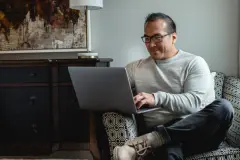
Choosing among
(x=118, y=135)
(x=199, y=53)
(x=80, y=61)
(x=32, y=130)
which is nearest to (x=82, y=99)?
(x=118, y=135)

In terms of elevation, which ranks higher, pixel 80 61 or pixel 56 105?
pixel 80 61

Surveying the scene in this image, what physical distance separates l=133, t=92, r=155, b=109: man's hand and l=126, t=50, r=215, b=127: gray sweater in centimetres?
3

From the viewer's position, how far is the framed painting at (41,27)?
10.1 feet

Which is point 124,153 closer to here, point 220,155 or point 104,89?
point 104,89

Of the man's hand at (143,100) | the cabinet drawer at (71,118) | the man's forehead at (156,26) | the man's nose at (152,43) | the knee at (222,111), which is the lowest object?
the cabinet drawer at (71,118)

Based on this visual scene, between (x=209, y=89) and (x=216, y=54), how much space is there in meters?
0.96

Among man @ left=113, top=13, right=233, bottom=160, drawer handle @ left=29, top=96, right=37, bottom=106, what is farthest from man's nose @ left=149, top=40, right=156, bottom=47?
drawer handle @ left=29, top=96, right=37, bottom=106

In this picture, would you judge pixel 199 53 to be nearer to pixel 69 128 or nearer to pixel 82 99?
pixel 69 128

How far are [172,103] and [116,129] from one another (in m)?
0.32

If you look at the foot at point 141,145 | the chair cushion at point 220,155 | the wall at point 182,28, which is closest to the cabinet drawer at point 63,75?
the wall at point 182,28

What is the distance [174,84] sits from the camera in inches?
79.7

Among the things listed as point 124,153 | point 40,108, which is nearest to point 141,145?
point 124,153

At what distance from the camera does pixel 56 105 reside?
2.87 m

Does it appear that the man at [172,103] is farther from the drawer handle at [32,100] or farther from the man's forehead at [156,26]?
the drawer handle at [32,100]
